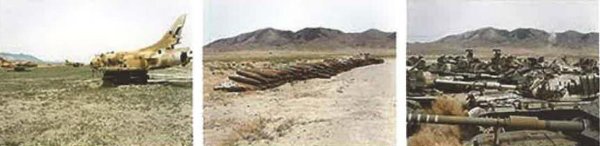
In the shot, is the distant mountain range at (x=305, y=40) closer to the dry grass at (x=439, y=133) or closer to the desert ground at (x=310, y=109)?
the desert ground at (x=310, y=109)

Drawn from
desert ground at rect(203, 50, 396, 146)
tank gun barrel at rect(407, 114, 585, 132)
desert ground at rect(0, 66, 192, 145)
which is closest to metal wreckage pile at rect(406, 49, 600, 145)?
tank gun barrel at rect(407, 114, 585, 132)

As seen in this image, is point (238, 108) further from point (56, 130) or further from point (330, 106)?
point (56, 130)

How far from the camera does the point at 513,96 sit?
312 cm

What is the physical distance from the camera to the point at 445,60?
308cm

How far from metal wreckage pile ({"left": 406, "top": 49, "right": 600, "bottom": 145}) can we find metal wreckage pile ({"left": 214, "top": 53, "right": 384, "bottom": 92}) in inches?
8.2

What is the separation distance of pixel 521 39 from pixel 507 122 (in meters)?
0.31

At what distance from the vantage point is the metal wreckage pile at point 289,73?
3.04 meters

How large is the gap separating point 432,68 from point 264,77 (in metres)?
0.63

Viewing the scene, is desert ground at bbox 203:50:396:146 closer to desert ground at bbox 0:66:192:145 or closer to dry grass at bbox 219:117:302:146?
dry grass at bbox 219:117:302:146

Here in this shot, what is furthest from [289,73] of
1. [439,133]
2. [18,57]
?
[18,57]

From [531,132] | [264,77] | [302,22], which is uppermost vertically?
[302,22]

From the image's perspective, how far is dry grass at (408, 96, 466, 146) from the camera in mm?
3088

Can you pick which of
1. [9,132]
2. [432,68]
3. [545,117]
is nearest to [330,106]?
[432,68]

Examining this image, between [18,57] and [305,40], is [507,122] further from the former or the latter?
Result: [18,57]
